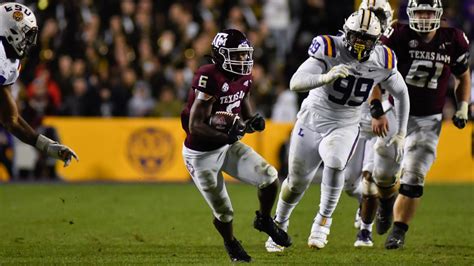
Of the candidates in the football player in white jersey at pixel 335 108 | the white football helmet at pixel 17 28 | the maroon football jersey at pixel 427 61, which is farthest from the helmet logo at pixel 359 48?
the white football helmet at pixel 17 28

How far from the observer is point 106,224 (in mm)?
9492

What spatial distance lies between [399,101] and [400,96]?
0.05m

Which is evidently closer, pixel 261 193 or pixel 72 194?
pixel 261 193

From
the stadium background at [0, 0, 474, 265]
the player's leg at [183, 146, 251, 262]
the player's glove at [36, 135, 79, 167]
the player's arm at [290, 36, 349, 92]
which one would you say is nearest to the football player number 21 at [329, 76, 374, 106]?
the player's arm at [290, 36, 349, 92]

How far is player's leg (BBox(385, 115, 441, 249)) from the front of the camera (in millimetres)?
8258

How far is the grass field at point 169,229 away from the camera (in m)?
7.30

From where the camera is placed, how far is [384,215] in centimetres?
846

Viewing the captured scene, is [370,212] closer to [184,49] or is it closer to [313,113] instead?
[313,113]

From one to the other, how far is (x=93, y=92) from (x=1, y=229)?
596cm

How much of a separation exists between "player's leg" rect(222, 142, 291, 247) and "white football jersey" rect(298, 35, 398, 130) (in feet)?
2.66

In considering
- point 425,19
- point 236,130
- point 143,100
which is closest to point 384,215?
point 425,19

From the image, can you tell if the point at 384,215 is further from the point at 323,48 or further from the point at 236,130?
the point at 236,130

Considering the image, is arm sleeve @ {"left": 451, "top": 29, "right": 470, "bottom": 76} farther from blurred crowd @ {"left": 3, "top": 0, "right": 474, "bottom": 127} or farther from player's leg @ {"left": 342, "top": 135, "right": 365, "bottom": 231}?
blurred crowd @ {"left": 3, "top": 0, "right": 474, "bottom": 127}

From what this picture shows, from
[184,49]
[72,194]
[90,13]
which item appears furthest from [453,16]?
[72,194]
